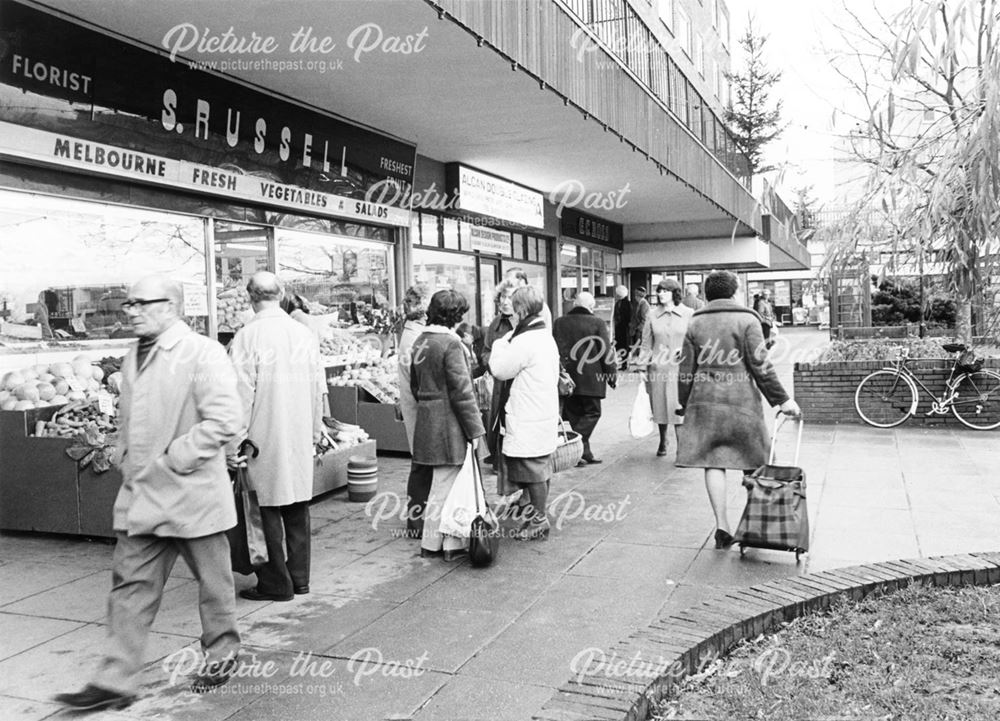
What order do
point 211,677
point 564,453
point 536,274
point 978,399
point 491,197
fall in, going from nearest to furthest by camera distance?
point 211,677, point 564,453, point 978,399, point 491,197, point 536,274

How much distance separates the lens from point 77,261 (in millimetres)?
7352

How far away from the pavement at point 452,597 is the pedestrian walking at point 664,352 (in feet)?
3.56

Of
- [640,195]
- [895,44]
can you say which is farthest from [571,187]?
[895,44]

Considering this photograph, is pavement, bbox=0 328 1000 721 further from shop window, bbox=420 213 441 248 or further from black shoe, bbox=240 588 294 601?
shop window, bbox=420 213 441 248

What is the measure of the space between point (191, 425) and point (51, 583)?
238cm

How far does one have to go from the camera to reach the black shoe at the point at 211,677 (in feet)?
12.7

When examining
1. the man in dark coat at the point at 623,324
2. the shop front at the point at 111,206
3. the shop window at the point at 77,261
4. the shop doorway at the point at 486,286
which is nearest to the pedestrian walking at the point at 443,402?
the shop front at the point at 111,206

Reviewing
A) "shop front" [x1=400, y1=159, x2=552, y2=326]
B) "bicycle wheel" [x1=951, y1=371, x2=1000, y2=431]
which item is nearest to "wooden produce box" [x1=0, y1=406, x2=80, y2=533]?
"shop front" [x1=400, y1=159, x2=552, y2=326]

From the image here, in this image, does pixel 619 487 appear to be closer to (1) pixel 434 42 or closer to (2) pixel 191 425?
(1) pixel 434 42

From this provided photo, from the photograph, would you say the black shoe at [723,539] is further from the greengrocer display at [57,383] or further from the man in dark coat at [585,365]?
the greengrocer display at [57,383]

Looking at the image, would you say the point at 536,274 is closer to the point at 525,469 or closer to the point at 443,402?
the point at 525,469

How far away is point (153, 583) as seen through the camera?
12.4ft

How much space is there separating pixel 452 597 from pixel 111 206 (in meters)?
4.62

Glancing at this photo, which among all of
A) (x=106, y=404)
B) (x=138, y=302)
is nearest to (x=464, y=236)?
Answer: (x=106, y=404)
